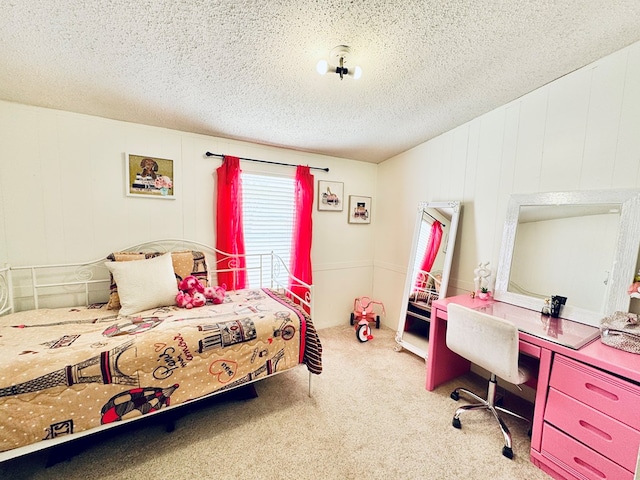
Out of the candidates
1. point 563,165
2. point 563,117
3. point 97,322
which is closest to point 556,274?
point 563,165

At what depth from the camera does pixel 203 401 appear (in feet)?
6.28

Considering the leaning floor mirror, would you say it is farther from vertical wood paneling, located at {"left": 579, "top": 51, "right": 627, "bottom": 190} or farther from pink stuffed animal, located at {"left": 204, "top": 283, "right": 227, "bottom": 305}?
pink stuffed animal, located at {"left": 204, "top": 283, "right": 227, "bottom": 305}

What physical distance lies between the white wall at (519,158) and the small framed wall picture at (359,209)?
1.06ft

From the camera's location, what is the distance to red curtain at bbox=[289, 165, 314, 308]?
2.92 meters

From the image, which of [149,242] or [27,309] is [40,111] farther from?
[27,309]

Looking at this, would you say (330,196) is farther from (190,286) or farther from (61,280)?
(61,280)

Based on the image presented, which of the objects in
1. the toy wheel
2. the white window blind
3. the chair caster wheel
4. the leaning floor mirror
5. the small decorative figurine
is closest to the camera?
the chair caster wheel

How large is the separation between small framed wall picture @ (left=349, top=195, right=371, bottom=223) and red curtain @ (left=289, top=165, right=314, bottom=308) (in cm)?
61

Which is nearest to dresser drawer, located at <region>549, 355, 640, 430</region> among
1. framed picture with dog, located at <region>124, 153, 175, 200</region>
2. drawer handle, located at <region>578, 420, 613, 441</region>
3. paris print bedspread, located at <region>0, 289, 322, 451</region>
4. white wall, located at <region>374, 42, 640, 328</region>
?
drawer handle, located at <region>578, 420, 613, 441</region>

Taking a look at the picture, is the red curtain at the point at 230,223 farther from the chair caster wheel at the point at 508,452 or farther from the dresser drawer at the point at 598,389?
the dresser drawer at the point at 598,389

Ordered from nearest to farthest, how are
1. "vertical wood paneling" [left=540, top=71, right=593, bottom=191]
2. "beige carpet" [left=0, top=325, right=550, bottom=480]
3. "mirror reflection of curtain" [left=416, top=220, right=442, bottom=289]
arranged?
"beige carpet" [left=0, top=325, right=550, bottom=480]
"vertical wood paneling" [left=540, top=71, right=593, bottom=191]
"mirror reflection of curtain" [left=416, top=220, right=442, bottom=289]

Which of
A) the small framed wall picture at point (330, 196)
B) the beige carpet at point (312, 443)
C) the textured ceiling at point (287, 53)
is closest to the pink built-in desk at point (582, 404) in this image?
the beige carpet at point (312, 443)

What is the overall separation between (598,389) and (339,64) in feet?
7.21

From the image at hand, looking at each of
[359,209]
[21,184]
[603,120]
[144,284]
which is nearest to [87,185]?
[21,184]
